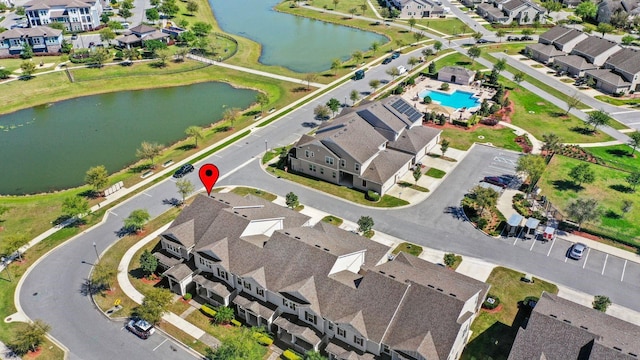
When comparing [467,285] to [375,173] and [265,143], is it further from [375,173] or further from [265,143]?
[265,143]

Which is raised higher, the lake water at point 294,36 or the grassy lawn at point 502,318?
the lake water at point 294,36

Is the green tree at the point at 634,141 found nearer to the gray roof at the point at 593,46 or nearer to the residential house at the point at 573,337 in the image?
the gray roof at the point at 593,46

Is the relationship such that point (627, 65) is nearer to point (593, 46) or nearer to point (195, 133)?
point (593, 46)

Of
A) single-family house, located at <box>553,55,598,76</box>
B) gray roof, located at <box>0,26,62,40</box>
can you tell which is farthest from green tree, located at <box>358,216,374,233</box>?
gray roof, located at <box>0,26,62,40</box>

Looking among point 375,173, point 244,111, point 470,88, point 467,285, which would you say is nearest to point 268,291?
point 467,285

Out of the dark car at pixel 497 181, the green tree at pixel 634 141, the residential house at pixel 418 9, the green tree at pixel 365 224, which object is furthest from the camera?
the residential house at pixel 418 9

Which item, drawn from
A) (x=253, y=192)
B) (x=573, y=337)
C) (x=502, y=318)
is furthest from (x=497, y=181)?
(x=253, y=192)

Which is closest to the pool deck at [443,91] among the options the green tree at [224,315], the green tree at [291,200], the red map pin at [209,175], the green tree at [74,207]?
the green tree at [291,200]
